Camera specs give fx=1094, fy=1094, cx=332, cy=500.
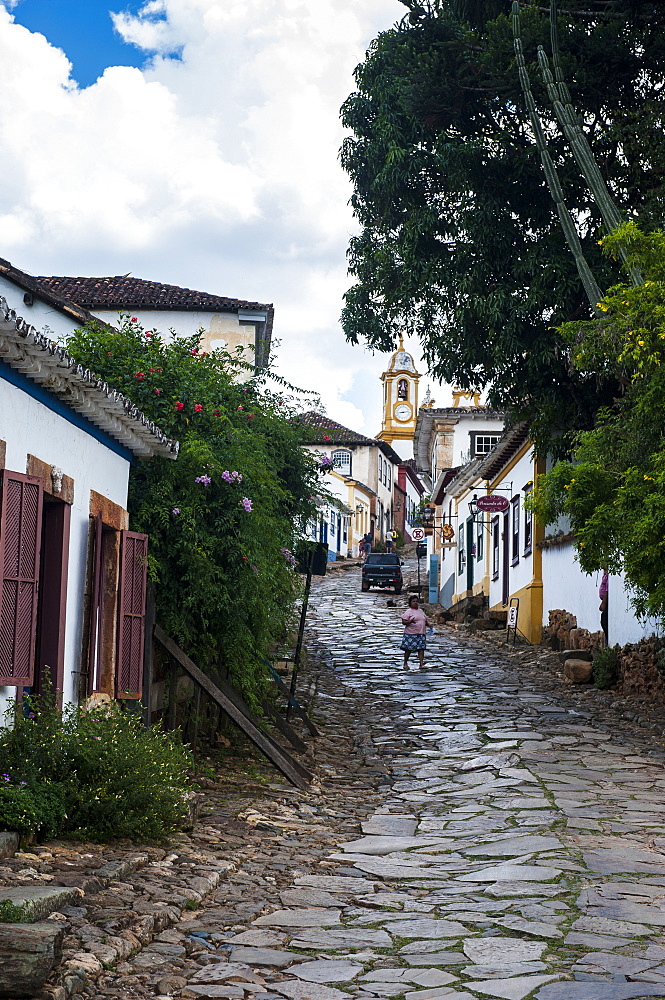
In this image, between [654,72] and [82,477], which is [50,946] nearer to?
[82,477]

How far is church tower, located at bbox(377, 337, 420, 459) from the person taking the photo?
79250 mm

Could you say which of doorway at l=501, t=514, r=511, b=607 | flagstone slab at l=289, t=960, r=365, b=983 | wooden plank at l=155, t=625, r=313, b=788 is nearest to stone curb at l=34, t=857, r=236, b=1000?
flagstone slab at l=289, t=960, r=365, b=983

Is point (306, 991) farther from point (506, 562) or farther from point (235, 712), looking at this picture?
point (506, 562)

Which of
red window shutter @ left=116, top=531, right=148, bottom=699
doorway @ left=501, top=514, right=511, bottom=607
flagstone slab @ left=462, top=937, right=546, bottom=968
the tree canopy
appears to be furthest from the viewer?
doorway @ left=501, top=514, right=511, bottom=607

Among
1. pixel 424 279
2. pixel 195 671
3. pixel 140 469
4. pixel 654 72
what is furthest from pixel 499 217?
pixel 195 671

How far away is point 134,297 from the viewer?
80.5 feet

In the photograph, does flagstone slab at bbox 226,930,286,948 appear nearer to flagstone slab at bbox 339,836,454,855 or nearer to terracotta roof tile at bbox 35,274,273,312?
flagstone slab at bbox 339,836,454,855

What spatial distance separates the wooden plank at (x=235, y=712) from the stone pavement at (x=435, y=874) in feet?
0.99

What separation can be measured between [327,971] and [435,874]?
7.70ft

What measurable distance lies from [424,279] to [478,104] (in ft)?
10.7

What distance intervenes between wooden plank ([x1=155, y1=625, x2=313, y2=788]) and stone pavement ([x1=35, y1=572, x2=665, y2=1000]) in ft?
0.99

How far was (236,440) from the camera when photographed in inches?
435

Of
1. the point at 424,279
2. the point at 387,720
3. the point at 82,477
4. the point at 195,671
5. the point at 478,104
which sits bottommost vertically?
the point at 387,720

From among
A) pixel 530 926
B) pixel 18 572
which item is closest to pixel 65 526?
pixel 18 572
